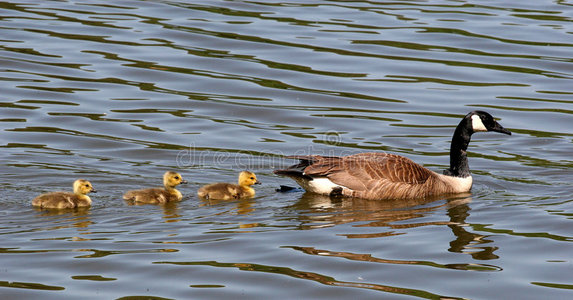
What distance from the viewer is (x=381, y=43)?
67.0ft

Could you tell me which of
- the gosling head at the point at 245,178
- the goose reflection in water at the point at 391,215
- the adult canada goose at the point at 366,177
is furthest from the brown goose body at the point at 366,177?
the gosling head at the point at 245,178

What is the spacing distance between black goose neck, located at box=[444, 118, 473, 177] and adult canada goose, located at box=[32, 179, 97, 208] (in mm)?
4769

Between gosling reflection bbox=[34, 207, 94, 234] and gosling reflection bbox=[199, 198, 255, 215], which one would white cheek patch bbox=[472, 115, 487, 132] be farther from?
gosling reflection bbox=[34, 207, 94, 234]

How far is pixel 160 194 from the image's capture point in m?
11.8

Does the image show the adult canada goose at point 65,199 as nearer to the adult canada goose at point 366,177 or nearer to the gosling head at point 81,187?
the gosling head at point 81,187

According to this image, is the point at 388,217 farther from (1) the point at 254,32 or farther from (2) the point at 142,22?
(2) the point at 142,22

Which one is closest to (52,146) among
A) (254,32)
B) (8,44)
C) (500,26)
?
(8,44)

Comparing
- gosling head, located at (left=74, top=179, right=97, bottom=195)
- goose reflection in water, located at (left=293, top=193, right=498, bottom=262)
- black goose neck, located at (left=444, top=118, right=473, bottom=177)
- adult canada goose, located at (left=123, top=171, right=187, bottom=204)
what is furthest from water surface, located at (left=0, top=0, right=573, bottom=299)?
black goose neck, located at (left=444, top=118, right=473, bottom=177)

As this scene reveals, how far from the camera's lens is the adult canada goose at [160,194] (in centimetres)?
1177

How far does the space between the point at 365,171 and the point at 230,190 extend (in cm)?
176

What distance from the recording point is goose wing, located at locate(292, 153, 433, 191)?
41.4ft

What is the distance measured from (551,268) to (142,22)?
13.7 meters

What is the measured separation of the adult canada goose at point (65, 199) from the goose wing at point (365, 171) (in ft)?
9.01

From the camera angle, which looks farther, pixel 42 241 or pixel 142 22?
pixel 142 22
